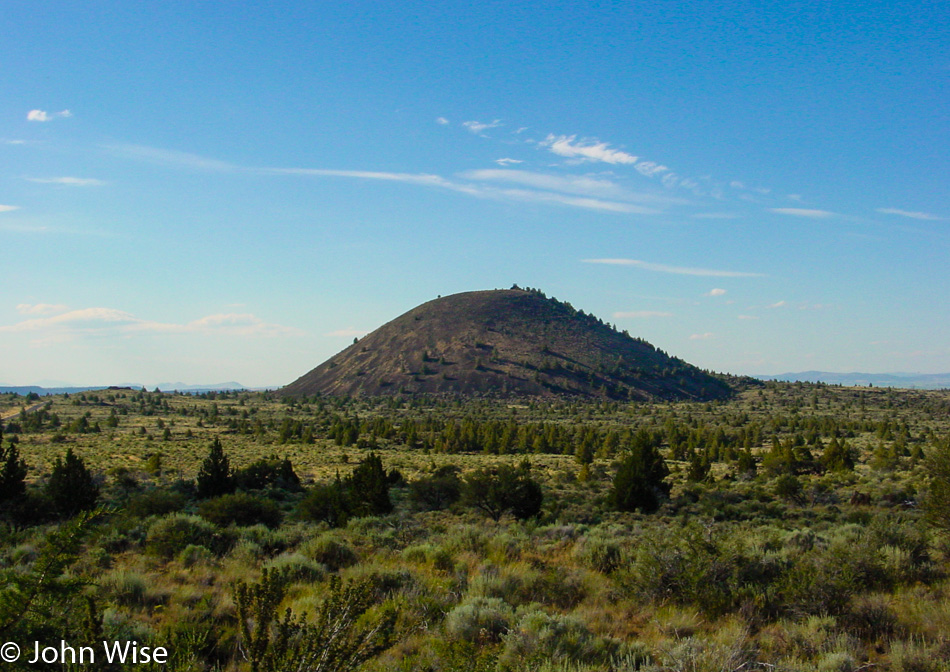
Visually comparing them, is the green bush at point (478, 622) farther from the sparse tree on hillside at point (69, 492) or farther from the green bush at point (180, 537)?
the sparse tree on hillside at point (69, 492)

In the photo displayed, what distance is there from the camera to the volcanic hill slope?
439 ft

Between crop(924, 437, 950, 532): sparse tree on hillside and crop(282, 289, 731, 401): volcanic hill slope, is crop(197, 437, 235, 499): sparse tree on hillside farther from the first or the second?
crop(282, 289, 731, 401): volcanic hill slope

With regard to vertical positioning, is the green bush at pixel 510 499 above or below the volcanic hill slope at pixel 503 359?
below

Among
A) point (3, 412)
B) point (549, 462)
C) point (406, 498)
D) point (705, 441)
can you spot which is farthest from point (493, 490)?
point (3, 412)

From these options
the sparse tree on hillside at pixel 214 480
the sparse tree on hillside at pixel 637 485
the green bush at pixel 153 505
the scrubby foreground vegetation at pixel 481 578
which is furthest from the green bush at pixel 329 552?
the sparse tree on hillside at pixel 214 480

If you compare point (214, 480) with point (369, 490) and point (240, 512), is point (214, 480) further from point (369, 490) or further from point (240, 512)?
point (240, 512)

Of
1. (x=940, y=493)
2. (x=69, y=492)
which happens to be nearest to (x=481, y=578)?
(x=940, y=493)

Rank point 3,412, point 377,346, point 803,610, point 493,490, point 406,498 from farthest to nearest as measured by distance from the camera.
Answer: point 377,346
point 3,412
point 406,498
point 493,490
point 803,610

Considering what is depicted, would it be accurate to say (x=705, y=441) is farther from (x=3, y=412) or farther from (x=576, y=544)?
(x=3, y=412)

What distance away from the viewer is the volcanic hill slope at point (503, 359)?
13375cm

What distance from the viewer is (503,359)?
14462 cm

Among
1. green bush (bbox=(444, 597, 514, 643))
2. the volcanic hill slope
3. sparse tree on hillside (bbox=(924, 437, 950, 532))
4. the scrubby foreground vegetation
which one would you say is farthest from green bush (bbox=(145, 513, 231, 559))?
the volcanic hill slope

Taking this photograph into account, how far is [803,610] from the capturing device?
7.25 m

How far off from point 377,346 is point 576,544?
156 m
